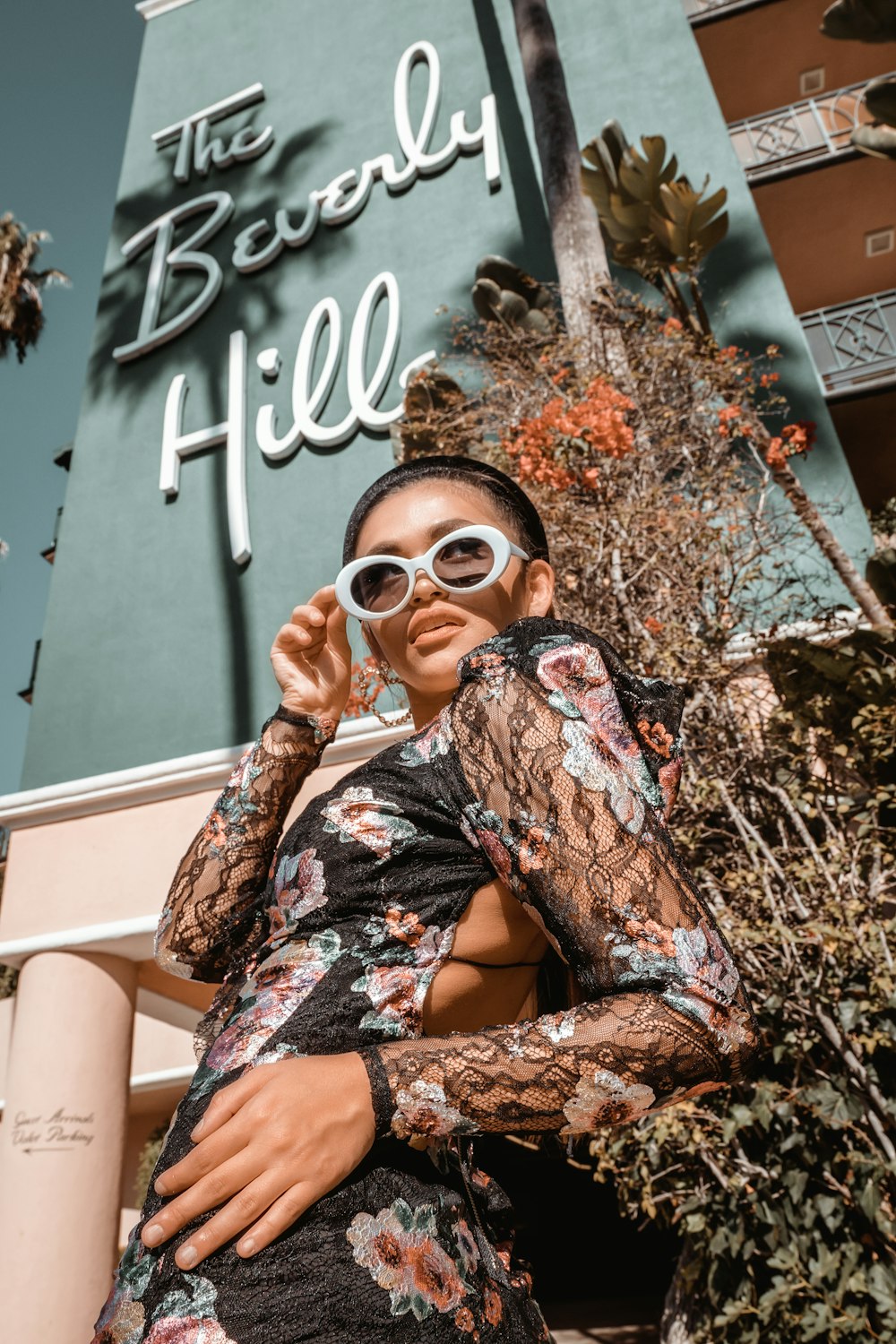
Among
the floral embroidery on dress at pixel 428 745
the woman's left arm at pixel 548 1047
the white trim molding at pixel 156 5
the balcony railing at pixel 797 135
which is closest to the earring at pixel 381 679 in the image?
the floral embroidery on dress at pixel 428 745

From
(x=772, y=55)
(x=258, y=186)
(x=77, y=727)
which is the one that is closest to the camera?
(x=77, y=727)

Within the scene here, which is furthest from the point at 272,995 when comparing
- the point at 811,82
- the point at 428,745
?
the point at 811,82

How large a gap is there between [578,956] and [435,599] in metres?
0.66

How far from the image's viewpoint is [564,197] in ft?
21.7

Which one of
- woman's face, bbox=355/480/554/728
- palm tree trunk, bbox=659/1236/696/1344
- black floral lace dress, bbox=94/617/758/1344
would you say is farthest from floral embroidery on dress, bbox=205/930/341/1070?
palm tree trunk, bbox=659/1236/696/1344

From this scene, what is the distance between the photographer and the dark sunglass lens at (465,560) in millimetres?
1440

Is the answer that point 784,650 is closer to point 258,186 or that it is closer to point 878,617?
point 878,617

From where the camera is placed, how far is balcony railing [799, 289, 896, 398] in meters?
9.98

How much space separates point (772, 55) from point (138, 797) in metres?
11.5

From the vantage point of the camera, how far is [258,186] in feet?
30.9

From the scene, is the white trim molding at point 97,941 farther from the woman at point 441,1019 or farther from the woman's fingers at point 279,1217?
the woman's fingers at point 279,1217

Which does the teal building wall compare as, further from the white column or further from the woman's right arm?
the woman's right arm

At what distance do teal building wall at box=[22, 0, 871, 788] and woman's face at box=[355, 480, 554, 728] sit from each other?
5220mm

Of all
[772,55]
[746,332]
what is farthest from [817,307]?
[746,332]
